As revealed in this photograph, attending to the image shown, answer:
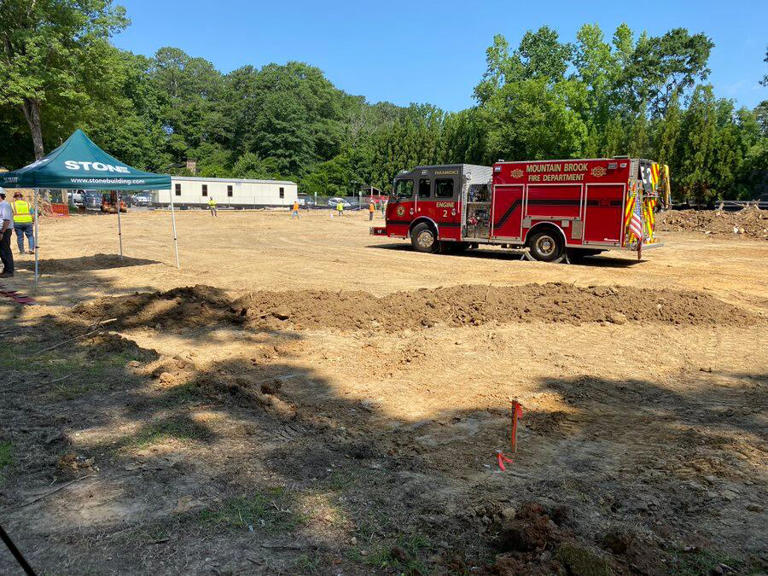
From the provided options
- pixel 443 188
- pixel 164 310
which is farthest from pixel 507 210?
pixel 164 310

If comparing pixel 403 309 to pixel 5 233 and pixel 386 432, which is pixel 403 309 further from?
pixel 5 233

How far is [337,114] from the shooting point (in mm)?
107812

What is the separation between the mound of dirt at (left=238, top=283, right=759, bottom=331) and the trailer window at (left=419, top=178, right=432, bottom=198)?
9.48m

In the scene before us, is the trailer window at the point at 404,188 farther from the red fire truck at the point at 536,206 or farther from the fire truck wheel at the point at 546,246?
the fire truck wheel at the point at 546,246

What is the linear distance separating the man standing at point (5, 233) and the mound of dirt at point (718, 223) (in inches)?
1104

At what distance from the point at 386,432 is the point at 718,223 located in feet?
96.9

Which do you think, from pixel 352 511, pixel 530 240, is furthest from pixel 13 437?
pixel 530 240

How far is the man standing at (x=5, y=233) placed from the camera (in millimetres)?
12633

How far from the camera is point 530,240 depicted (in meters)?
18.0

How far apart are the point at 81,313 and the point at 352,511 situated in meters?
7.63

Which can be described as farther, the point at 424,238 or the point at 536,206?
the point at 424,238

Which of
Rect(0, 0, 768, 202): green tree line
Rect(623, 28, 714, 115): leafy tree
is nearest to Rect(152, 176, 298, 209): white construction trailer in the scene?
Rect(0, 0, 768, 202): green tree line

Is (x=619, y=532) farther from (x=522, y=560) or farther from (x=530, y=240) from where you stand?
(x=530, y=240)

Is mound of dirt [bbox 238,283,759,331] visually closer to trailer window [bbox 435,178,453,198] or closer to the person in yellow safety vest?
trailer window [bbox 435,178,453,198]
